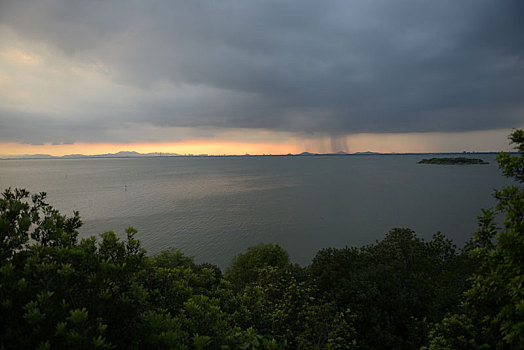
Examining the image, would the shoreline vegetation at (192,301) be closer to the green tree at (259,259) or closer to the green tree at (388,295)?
the green tree at (388,295)

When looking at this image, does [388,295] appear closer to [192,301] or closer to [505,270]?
[505,270]

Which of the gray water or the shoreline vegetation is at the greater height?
the shoreline vegetation

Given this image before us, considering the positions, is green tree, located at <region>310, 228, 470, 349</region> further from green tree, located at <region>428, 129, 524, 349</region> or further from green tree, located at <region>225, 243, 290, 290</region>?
green tree, located at <region>225, 243, 290, 290</region>

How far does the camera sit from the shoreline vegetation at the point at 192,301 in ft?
15.6

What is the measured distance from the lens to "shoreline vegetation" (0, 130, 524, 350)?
4.74 metres

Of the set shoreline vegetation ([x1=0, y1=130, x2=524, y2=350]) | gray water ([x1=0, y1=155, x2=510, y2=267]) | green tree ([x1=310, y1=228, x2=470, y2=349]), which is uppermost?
shoreline vegetation ([x1=0, y1=130, x2=524, y2=350])

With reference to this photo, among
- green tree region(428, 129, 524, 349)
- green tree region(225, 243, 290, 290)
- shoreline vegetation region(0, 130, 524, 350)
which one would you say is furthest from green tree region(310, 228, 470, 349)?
green tree region(225, 243, 290, 290)

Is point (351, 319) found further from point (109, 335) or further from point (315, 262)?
point (109, 335)

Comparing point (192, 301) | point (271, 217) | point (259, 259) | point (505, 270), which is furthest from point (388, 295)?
point (271, 217)

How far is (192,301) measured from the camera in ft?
25.0

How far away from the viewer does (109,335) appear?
5551mm

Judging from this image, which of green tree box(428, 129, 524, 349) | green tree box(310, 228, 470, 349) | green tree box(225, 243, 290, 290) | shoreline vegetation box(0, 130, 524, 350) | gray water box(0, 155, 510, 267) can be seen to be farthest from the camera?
gray water box(0, 155, 510, 267)

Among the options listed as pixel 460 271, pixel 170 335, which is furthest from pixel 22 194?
pixel 460 271

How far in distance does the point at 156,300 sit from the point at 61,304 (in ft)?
13.1
